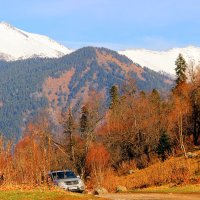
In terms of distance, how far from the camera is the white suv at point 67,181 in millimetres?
34725

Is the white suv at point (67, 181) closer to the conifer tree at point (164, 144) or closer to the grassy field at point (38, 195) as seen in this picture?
the grassy field at point (38, 195)

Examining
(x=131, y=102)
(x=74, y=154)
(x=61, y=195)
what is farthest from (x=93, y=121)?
(x=61, y=195)

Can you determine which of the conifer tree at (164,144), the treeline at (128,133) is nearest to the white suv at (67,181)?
the treeline at (128,133)

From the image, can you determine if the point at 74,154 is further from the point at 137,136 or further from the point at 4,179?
the point at 4,179

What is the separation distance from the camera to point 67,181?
35000mm

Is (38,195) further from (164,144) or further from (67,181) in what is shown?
(164,144)

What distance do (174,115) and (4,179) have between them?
59.9 metres

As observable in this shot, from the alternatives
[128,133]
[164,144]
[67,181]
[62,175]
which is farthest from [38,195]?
[128,133]

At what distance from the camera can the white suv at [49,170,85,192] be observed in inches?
1367

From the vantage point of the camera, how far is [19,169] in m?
33.7

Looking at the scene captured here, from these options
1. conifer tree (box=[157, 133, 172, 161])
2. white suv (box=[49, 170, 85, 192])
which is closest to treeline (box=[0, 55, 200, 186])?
conifer tree (box=[157, 133, 172, 161])

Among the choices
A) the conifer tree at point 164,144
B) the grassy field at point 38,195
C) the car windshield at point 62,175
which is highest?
the conifer tree at point 164,144

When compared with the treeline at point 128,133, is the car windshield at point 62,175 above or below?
below

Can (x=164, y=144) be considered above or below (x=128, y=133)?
below
